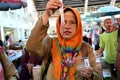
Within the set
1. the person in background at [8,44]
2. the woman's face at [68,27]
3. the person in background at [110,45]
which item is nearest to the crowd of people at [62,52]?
the woman's face at [68,27]

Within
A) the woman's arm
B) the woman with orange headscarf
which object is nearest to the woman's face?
the woman with orange headscarf

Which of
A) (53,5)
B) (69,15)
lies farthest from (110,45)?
(53,5)

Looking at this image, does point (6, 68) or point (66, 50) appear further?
point (6, 68)

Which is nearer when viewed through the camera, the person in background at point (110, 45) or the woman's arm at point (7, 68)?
the woman's arm at point (7, 68)

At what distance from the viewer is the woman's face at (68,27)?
6.41 feet

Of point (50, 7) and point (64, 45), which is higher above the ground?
point (50, 7)

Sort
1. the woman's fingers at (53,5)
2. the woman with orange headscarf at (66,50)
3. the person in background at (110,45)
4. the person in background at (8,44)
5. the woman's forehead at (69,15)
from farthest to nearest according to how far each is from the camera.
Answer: the person in background at (8,44), the person in background at (110,45), the woman's forehead at (69,15), the woman with orange headscarf at (66,50), the woman's fingers at (53,5)

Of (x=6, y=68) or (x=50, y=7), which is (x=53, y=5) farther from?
(x=6, y=68)

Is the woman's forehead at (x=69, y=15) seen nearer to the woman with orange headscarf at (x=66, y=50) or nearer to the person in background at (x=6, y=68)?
the woman with orange headscarf at (x=66, y=50)

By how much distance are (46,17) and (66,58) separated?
0.38 metres

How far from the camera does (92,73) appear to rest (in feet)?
6.24

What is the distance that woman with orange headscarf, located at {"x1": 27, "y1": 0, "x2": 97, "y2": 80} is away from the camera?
73.3 inches

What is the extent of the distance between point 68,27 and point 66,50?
187 millimetres

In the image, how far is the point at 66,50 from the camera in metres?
1.95
